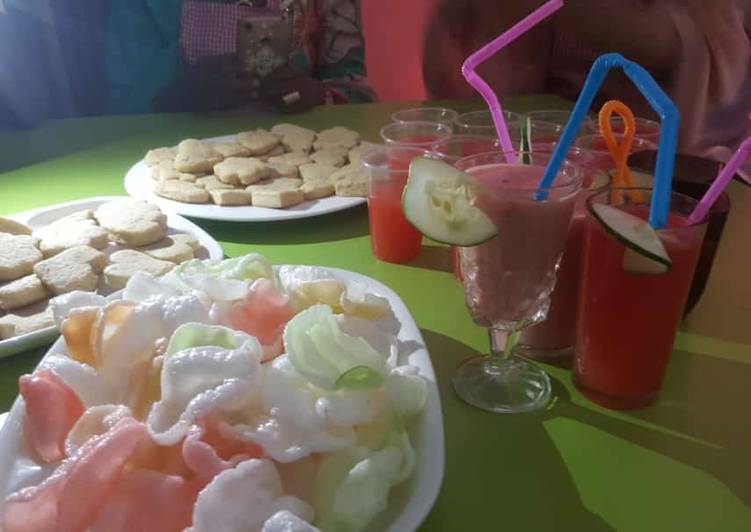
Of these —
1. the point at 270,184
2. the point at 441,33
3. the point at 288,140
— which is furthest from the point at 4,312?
the point at 441,33

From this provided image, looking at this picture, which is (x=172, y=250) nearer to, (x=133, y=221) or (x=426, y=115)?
(x=133, y=221)

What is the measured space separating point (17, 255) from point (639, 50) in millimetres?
1803

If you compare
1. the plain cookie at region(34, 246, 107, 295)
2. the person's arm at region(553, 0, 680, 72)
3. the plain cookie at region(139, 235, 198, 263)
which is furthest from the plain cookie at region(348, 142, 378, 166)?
the person's arm at region(553, 0, 680, 72)

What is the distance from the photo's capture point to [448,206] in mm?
747

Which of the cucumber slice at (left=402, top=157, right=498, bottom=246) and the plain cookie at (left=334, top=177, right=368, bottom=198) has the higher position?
the cucumber slice at (left=402, top=157, right=498, bottom=246)

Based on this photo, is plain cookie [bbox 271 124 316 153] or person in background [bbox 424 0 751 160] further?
person in background [bbox 424 0 751 160]

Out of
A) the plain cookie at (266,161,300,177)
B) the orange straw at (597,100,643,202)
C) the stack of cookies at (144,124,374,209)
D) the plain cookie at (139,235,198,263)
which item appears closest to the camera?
the orange straw at (597,100,643,202)

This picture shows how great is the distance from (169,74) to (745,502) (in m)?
1.99

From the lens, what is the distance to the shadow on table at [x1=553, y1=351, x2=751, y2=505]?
734 millimetres

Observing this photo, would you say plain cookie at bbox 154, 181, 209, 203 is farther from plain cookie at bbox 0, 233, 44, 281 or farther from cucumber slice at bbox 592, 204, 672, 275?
cucumber slice at bbox 592, 204, 672, 275

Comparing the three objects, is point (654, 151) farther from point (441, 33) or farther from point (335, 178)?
point (441, 33)

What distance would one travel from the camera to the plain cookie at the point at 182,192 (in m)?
1.31

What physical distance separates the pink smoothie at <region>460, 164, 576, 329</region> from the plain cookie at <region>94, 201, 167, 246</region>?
0.55 m

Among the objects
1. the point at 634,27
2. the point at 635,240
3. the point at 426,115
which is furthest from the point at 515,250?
the point at 634,27
